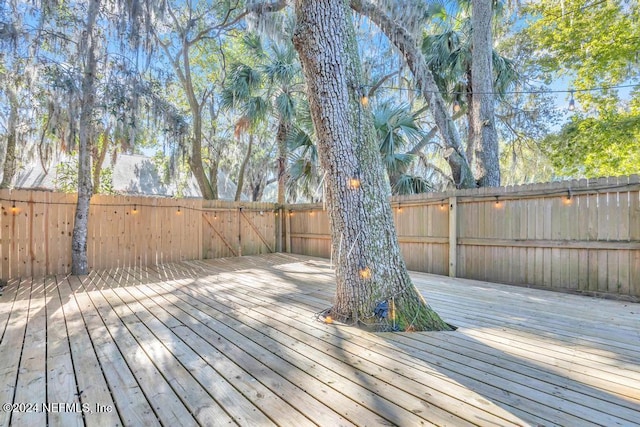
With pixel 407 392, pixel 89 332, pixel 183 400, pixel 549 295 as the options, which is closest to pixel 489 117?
pixel 549 295

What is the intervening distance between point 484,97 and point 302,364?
572cm

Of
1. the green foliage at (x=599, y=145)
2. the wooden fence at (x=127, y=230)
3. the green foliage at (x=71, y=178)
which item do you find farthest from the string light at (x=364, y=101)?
the green foliage at (x=71, y=178)

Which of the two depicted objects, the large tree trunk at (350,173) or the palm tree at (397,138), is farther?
the palm tree at (397,138)

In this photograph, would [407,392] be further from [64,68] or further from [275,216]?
[275,216]

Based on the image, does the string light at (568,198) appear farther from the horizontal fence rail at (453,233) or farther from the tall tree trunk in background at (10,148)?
the tall tree trunk in background at (10,148)

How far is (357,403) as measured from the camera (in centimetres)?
148

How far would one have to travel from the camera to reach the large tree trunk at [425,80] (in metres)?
5.47

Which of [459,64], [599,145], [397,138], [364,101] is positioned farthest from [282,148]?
[599,145]

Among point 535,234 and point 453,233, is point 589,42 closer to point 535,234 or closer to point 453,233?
point 535,234

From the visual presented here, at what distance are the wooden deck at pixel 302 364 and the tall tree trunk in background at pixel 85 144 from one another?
156cm

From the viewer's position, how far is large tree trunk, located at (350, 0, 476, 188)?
5473 mm

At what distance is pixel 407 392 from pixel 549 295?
10.6 feet

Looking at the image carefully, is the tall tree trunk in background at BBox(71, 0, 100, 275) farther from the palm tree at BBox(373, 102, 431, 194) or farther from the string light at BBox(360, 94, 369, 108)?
the palm tree at BBox(373, 102, 431, 194)

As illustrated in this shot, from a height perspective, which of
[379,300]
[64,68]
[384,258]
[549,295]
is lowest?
[549,295]
